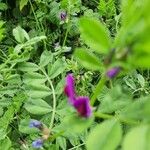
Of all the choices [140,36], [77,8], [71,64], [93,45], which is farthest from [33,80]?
[140,36]

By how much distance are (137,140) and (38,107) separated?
0.88m

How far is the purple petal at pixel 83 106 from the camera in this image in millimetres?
737

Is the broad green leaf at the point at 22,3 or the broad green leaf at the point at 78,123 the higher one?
the broad green leaf at the point at 78,123

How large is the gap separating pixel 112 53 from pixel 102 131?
12 centimetres

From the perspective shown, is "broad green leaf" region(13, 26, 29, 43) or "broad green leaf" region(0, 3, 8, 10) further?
"broad green leaf" region(0, 3, 8, 10)

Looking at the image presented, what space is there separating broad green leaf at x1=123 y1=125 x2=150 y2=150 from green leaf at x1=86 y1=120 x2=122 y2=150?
52 mm

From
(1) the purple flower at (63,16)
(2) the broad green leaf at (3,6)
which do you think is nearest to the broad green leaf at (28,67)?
(1) the purple flower at (63,16)

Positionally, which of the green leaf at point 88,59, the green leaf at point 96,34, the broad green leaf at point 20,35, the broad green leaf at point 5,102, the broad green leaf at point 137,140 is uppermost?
the green leaf at point 96,34

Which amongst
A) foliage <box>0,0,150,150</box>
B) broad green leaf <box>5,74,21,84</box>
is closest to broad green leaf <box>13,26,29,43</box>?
foliage <box>0,0,150,150</box>

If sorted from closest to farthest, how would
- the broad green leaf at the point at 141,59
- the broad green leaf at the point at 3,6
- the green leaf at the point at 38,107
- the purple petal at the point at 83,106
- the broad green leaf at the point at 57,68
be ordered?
1. the broad green leaf at the point at 141,59
2. the purple petal at the point at 83,106
3. the green leaf at the point at 38,107
4. the broad green leaf at the point at 57,68
5. the broad green leaf at the point at 3,6

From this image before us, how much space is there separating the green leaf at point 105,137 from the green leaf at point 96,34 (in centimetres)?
12

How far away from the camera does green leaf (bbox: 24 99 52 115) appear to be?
1.49 meters

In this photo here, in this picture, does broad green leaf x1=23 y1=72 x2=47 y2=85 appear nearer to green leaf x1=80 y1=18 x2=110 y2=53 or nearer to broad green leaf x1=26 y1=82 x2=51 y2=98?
broad green leaf x1=26 y1=82 x2=51 y2=98

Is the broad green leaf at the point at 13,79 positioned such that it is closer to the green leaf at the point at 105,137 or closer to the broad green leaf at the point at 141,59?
the green leaf at the point at 105,137
